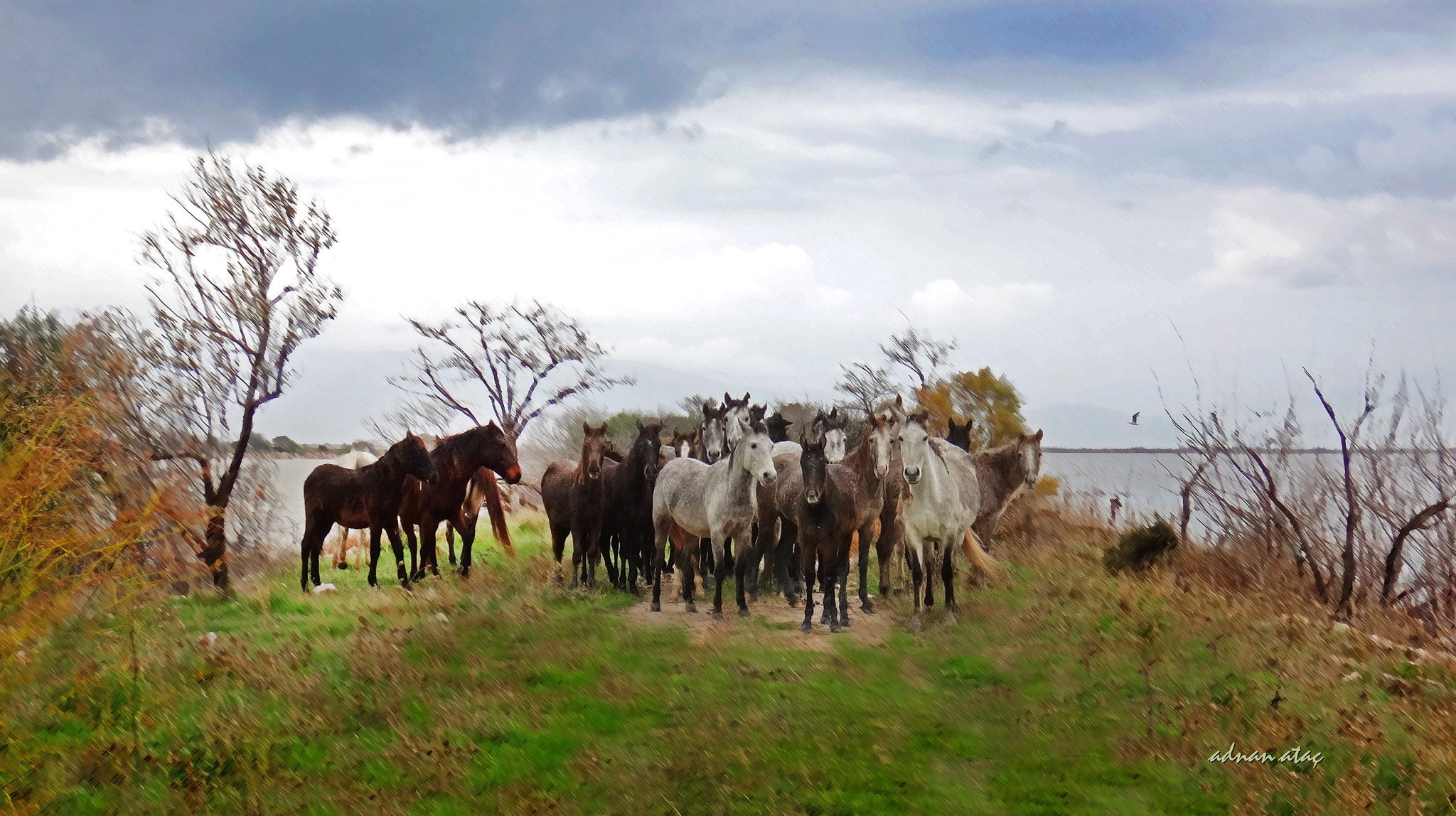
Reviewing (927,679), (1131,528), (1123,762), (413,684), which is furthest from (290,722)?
(1131,528)

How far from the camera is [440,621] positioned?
10867mm

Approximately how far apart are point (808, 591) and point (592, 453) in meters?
3.51

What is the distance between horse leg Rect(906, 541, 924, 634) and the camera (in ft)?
36.3

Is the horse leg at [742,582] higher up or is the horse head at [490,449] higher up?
the horse head at [490,449]

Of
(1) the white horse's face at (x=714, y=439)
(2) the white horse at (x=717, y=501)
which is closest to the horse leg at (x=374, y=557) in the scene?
(2) the white horse at (x=717, y=501)

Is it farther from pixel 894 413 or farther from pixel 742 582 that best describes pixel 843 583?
pixel 894 413

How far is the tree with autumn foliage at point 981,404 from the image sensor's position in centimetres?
2381

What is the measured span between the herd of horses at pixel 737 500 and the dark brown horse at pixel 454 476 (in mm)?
22

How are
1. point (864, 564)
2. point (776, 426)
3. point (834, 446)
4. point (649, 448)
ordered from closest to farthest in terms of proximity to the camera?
point (864, 564)
point (649, 448)
point (834, 446)
point (776, 426)

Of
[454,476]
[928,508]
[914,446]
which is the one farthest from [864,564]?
[454,476]

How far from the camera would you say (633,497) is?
1362 cm

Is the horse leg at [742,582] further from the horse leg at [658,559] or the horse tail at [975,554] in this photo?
the horse tail at [975,554]

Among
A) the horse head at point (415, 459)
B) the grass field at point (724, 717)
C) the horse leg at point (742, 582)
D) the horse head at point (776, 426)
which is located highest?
the horse head at point (776, 426)

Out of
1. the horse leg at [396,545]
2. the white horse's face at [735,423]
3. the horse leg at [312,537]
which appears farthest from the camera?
the horse leg at [312,537]
